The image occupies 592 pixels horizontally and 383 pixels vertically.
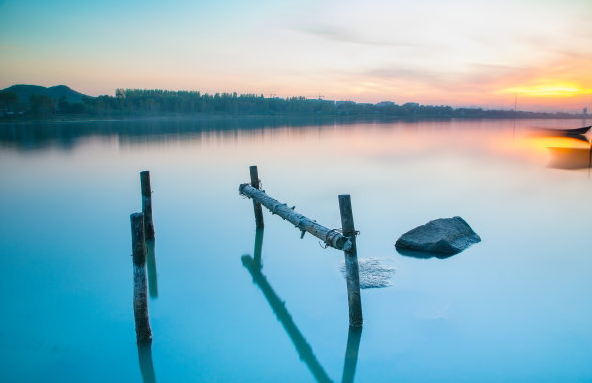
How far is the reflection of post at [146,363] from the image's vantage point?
560cm

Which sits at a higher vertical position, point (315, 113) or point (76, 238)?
point (315, 113)

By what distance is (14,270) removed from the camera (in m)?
9.09

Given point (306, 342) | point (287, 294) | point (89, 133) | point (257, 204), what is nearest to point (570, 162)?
point (257, 204)

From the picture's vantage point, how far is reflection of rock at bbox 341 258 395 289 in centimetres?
809

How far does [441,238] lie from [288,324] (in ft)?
15.8

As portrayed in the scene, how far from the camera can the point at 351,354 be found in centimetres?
601

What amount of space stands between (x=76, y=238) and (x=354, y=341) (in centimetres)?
904

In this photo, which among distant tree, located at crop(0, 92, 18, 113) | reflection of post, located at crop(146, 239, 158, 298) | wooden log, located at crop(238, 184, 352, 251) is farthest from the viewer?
distant tree, located at crop(0, 92, 18, 113)

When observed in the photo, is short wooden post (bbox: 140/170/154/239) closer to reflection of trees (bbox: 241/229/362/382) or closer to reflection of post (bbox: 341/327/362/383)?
reflection of trees (bbox: 241/229/362/382)

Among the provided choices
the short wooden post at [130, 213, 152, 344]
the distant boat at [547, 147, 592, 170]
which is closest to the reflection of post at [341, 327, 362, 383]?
the short wooden post at [130, 213, 152, 344]

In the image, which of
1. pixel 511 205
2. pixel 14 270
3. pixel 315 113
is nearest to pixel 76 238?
pixel 14 270

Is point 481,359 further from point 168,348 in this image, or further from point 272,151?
point 272,151

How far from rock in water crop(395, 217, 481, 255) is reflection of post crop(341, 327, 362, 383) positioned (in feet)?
13.0

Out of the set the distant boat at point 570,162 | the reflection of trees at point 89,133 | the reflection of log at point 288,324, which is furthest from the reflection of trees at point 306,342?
the reflection of trees at point 89,133
